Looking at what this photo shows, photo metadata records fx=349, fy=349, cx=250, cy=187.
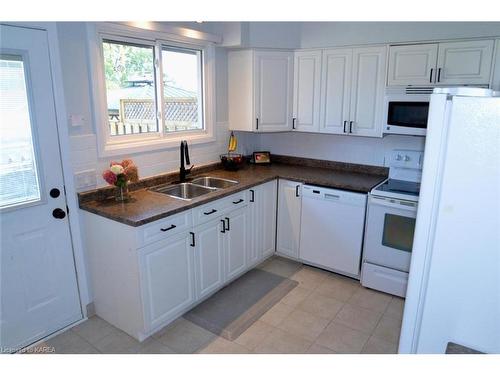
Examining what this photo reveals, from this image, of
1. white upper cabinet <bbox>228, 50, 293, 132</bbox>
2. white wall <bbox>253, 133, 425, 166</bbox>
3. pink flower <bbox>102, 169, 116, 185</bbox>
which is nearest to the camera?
pink flower <bbox>102, 169, 116, 185</bbox>

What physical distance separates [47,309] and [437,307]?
8.08 ft

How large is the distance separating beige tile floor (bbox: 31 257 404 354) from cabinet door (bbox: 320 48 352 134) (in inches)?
63.9

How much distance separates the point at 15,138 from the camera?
2168 millimetres

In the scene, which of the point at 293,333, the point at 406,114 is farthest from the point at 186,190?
the point at 406,114

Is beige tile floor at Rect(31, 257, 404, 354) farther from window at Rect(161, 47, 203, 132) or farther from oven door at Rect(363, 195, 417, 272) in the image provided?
window at Rect(161, 47, 203, 132)

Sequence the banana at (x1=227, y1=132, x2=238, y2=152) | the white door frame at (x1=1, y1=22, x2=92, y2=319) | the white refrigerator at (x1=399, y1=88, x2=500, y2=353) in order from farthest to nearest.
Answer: the banana at (x1=227, y1=132, x2=238, y2=152)
the white door frame at (x1=1, y1=22, x2=92, y2=319)
the white refrigerator at (x1=399, y1=88, x2=500, y2=353)

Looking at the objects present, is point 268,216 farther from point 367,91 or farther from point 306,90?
point 367,91

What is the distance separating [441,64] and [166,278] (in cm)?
270

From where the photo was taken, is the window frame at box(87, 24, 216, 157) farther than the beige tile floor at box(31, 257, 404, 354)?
Yes

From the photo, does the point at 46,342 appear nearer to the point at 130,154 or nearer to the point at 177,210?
the point at 177,210

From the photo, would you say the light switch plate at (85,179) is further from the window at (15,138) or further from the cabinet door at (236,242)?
the cabinet door at (236,242)

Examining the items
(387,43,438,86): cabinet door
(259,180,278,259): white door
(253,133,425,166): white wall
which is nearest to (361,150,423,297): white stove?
(253,133,425,166): white wall

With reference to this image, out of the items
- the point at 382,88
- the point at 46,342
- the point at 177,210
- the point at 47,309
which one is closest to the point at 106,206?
the point at 177,210

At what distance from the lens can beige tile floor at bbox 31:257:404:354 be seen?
7.82 feet
